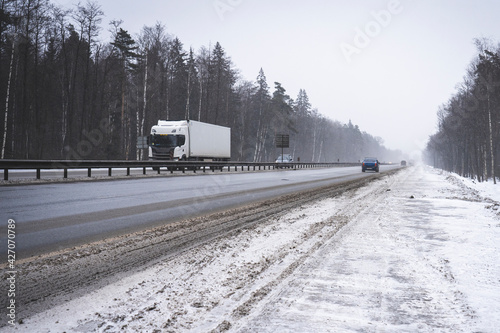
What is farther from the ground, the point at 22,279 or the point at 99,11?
the point at 99,11

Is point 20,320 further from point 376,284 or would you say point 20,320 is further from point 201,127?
point 201,127

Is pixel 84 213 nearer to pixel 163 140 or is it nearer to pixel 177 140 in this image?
pixel 177 140

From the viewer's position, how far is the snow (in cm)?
238

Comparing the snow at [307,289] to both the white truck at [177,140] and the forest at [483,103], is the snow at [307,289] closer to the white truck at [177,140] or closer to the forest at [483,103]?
the white truck at [177,140]

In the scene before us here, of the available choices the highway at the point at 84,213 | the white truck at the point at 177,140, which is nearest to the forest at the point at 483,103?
the white truck at the point at 177,140

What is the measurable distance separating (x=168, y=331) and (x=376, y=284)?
2014 mm

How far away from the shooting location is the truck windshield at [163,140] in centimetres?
2577

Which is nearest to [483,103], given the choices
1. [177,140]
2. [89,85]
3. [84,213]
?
[177,140]

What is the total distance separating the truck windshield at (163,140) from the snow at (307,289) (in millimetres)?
21271

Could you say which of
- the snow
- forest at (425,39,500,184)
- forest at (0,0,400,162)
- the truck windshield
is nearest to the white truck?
the truck windshield

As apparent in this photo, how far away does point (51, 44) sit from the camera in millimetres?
38625

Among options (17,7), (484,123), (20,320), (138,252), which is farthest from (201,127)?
(484,123)

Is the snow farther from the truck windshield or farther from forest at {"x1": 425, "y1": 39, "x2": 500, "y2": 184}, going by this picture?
forest at {"x1": 425, "y1": 39, "x2": 500, "y2": 184}

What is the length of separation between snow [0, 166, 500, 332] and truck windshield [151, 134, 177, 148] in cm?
2127
